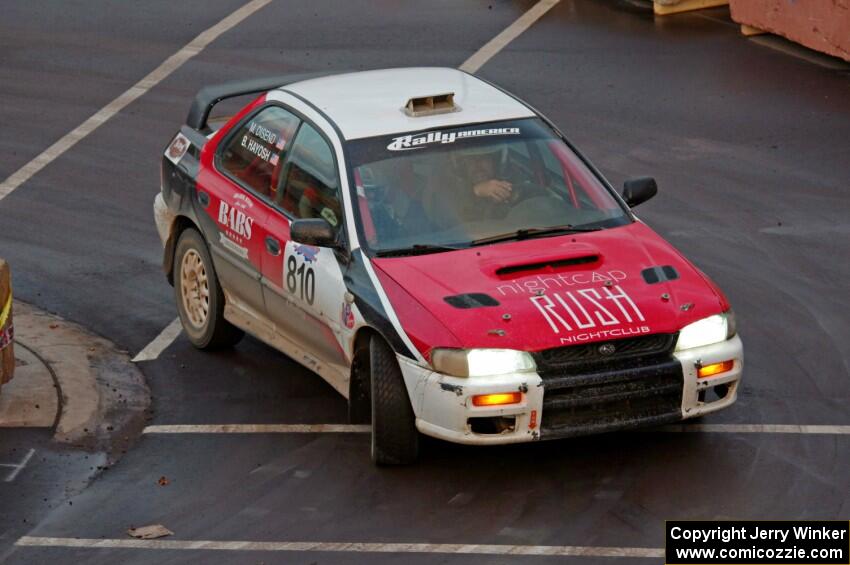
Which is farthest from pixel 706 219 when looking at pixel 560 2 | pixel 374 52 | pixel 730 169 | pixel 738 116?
pixel 560 2

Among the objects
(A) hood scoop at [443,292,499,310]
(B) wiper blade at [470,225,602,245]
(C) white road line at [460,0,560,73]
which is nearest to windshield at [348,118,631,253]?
(B) wiper blade at [470,225,602,245]

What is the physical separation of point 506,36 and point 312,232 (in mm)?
10335

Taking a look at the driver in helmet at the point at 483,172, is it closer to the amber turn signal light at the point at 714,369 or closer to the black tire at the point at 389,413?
the black tire at the point at 389,413

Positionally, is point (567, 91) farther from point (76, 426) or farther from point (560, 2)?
point (76, 426)

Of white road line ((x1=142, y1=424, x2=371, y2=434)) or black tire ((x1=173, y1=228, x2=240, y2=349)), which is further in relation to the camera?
black tire ((x1=173, y1=228, x2=240, y2=349))

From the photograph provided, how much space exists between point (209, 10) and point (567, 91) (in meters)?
5.38

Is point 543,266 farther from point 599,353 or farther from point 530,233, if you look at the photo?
point 599,353

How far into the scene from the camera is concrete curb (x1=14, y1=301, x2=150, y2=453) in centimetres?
1039

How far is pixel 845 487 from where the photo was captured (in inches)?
351

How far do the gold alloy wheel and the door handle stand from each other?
3.62 feet

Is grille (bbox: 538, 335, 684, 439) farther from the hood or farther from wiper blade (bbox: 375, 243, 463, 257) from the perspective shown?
wiper blade (bbox: 375, 243, 463, 257)

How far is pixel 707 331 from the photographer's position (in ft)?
29.9

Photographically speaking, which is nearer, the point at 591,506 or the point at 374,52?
the point at 591,506

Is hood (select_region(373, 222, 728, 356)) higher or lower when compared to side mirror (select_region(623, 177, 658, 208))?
lower
